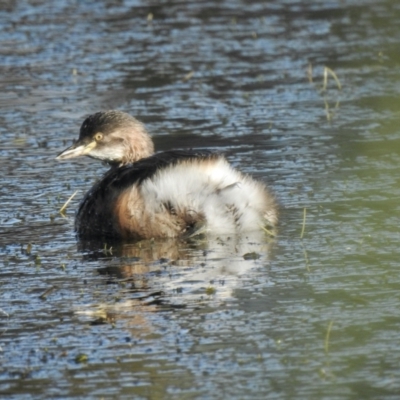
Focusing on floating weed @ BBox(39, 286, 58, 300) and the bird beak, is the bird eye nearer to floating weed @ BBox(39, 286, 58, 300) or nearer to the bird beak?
the bird beak

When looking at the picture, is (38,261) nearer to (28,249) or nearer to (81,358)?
(28,249)

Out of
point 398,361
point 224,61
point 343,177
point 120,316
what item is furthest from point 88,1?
point 398,361

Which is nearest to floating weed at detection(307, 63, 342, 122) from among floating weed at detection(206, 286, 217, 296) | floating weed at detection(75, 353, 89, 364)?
floating weed at detection(206, 286, 217, 296)

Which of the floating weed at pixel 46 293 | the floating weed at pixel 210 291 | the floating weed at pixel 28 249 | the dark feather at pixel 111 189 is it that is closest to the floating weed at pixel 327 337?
the floating weed at pixel 210 291

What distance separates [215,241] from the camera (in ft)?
23.5

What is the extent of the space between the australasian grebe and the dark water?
0.14 metres

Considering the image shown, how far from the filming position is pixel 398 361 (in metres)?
4.80

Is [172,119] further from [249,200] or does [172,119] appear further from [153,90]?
[249,200]

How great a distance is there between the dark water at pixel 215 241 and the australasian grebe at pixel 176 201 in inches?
5.6

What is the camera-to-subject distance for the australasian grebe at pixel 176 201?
6980mm

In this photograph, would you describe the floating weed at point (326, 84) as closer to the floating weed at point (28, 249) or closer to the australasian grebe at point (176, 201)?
the australasian grebe at point (176, 201)

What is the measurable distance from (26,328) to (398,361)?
180 cm

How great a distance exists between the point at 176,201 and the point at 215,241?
0.37m

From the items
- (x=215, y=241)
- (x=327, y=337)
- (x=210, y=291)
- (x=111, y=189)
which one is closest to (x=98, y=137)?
(x=111, y=189)
